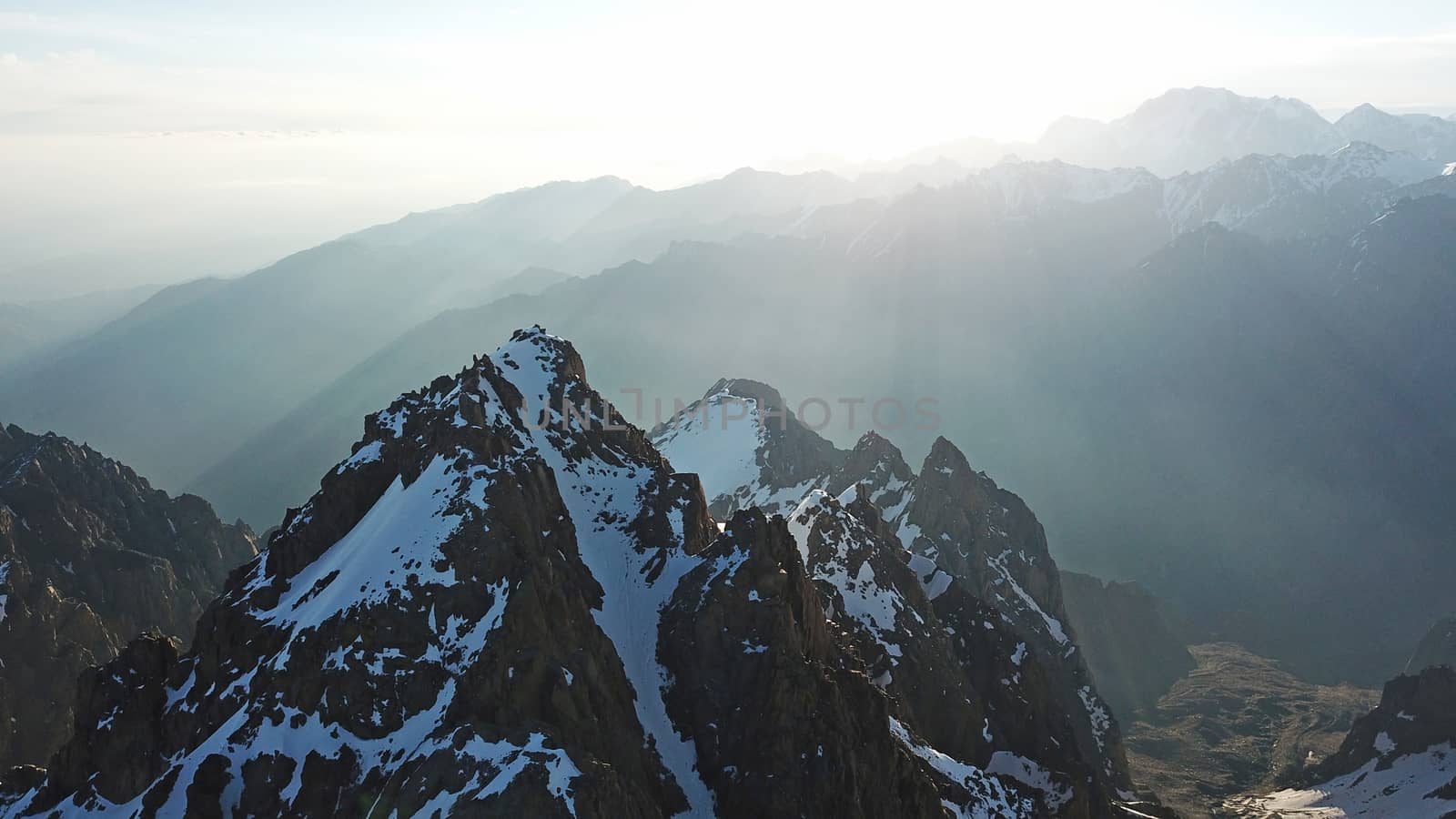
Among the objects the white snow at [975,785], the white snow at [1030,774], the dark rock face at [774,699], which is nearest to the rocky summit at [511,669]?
the dark rock face at [774,699]

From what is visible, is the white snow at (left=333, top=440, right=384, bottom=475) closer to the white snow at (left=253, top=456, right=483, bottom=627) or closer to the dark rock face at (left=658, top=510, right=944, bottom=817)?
the white snow at (left=253, top=456, right=483, bottom=627)

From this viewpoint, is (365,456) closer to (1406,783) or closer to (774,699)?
(774,699)

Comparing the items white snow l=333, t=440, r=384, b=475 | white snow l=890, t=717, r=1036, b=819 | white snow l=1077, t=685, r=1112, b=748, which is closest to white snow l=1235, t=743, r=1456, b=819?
white snow l=1077, t=685, r=1112, b=748

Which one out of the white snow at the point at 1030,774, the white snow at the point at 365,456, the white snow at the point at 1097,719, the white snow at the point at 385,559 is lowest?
the white snow at the point at 1097,719

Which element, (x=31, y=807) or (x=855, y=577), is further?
(x=855, y=577)

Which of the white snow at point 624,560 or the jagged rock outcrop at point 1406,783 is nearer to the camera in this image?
the white snow at point 624,560

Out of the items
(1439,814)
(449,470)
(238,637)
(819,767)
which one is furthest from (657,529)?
(1439,814)

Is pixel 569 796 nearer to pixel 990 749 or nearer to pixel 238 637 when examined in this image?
pixel 238 637

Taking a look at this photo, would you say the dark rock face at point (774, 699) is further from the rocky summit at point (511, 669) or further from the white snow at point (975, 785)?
the white snow at point (975, 785)
